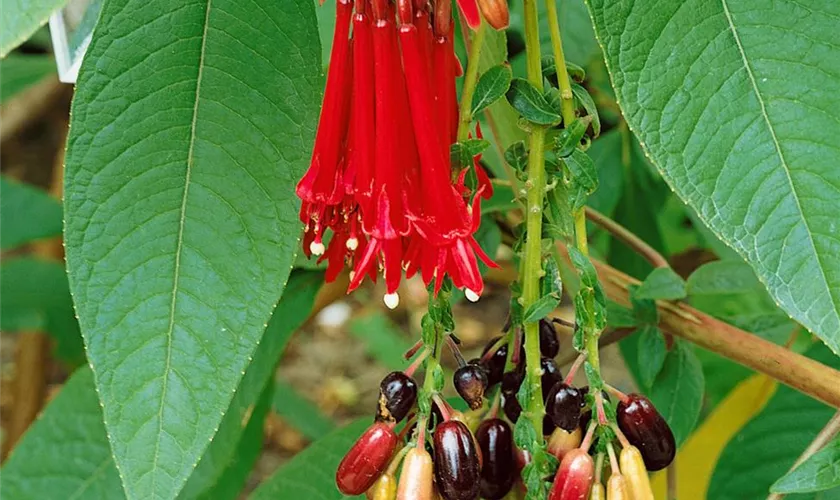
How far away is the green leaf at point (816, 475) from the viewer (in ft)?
1.78

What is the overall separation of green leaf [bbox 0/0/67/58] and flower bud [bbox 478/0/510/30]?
214 mm

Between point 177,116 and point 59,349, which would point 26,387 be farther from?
point 177,116

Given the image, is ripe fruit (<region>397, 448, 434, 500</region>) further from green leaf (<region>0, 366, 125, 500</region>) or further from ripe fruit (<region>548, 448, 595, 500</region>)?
green leaf (<region>0, 366, 125, 500</region>)

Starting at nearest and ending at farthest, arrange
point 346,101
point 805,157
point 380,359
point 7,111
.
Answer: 1. point 805,157
2. point 346,101
3. point 7,111
4. point 380,359

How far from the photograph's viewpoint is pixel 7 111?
2.08m

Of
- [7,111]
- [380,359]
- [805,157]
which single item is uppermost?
[7,111]

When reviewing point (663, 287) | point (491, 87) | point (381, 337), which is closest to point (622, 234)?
point (663, 287)

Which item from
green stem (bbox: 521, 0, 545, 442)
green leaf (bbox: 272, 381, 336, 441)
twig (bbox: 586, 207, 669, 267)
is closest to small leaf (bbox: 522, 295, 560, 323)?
green stem (bbox: 521, 0, 545, 442)

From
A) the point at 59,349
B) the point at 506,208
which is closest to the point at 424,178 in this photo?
the point at 506,208

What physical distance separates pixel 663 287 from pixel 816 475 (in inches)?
10.3

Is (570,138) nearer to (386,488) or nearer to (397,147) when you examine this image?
(397,147)

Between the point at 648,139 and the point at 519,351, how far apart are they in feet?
0.56

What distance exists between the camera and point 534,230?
554 millimetres

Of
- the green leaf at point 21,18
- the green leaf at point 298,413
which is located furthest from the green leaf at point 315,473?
the green leaf at point 298,413
